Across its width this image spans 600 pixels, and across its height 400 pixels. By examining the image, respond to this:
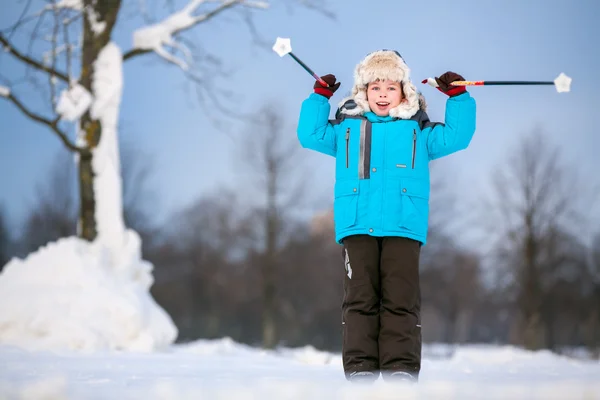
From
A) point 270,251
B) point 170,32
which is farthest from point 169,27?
point 270,251

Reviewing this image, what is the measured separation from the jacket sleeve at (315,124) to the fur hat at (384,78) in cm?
12

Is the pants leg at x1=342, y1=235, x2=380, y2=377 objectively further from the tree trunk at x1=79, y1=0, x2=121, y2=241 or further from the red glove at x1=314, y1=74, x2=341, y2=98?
the tree trunk at x1=79, y1=0, x2=121, y2=241

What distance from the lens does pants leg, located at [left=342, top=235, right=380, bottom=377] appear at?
10.8 ft

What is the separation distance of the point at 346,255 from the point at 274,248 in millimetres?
13464

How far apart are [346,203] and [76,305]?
4.20 metres

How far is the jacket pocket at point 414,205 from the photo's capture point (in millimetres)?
3332

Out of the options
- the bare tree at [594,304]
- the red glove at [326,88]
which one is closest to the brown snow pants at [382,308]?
the red glove at [326,88]

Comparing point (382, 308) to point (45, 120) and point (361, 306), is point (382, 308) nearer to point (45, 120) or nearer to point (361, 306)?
point (361, 306)

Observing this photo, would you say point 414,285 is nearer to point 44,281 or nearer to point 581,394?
point 581,394

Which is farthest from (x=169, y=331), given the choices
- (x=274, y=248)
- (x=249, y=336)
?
(x=249, y=336)

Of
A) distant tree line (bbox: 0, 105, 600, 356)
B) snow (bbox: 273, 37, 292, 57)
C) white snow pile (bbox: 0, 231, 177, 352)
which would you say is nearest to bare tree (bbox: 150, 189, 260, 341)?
distant tree line (bbox: 0, 105, 600, 356)

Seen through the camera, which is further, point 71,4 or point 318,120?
point 71,4

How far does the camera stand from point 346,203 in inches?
134

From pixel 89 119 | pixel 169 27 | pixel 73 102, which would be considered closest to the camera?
→ pixel 73 102
